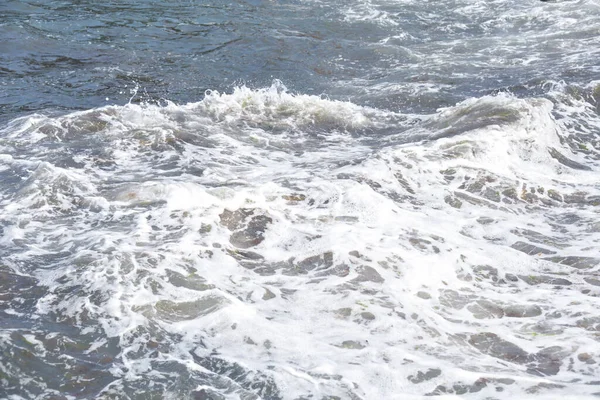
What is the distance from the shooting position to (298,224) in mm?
5883

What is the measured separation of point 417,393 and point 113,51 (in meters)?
8.97

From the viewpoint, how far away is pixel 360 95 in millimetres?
9867

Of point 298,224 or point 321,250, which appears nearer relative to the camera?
point 321,250

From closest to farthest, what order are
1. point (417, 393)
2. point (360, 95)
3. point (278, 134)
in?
point (417, 393)
point (278, 134)
point (360, 95)

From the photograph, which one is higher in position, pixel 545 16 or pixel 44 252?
pixel 545 16

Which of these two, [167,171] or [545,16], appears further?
[545,16]

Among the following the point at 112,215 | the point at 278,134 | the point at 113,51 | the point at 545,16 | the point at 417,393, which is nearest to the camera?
the point at 417,393

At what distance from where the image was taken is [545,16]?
45.4 feet

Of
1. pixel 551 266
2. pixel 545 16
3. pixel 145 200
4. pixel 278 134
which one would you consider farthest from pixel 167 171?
pixel 545 16

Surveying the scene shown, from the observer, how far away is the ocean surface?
419 centimetres

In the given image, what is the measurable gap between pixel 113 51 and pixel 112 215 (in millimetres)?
6227

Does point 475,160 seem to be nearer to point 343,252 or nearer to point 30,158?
point 343,252

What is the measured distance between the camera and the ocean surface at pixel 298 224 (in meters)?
4.19

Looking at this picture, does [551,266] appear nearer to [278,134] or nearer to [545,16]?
[278,134]
